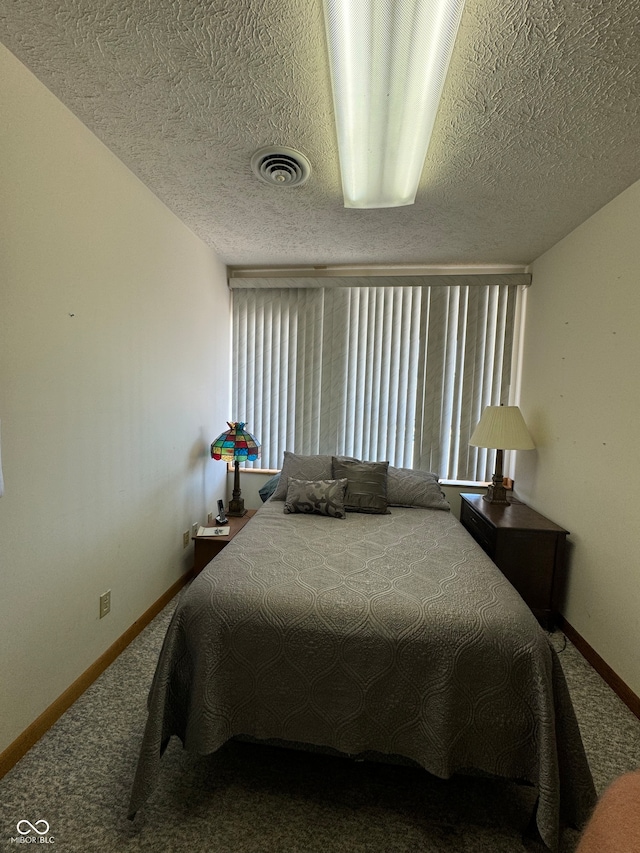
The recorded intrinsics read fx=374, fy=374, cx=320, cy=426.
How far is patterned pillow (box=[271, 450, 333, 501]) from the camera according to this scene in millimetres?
2783

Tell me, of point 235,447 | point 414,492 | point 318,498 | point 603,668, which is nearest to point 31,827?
point 318,498

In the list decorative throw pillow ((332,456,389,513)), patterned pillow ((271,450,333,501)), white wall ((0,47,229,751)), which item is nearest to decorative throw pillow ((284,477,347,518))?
decorative throw pillow ((332,456,389,513))

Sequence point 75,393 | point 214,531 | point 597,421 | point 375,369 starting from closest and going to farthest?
point 75,393 → point 597,421 → point 214,531 → point 375,369

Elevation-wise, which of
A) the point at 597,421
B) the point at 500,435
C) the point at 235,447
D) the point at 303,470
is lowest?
the point at 303,470

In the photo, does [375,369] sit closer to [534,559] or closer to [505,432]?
[505,432]

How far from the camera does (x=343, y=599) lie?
1.40 metres

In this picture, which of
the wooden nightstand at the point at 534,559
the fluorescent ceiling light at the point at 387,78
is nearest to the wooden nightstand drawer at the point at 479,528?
the wooden nightstand at the point at 534,559

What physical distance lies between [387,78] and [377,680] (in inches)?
80.6

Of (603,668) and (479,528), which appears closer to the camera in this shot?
(603,668)

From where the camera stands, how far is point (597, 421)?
6.91ft

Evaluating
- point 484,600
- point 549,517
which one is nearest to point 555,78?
point 484,600

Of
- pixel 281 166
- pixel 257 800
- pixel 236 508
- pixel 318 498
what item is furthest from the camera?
pixel 236 508

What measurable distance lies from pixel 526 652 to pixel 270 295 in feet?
10.4

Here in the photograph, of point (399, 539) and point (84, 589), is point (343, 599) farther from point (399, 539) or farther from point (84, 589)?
point (84, 589)
